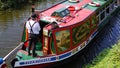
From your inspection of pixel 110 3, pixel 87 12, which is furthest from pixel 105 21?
pixel 87 12

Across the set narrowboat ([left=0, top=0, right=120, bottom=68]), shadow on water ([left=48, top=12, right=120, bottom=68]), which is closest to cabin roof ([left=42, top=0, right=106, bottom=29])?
narrowboat ([left=0, top=0, right=120, bottom=68])

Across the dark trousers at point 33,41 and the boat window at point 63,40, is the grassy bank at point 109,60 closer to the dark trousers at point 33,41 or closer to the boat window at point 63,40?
the boat window at point 63,40

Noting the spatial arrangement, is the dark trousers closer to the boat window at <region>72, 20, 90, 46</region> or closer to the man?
the man

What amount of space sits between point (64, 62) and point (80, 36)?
5.46ft

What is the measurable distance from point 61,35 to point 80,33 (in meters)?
1.64

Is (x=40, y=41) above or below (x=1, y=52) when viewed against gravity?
above

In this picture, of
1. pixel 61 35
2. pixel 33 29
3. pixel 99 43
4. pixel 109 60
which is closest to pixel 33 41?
pixel 33 29

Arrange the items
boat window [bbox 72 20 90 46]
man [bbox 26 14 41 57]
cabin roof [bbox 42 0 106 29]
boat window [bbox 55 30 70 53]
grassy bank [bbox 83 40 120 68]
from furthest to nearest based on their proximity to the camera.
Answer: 1. cabin roof [bbox 42 0 106 29]
2. boat window [bbox 72 20 90 46]
3. boat window [bbox 55 30 70 53]
4. man [bbox 26 14 41 57]
5. grassy bank [bbox 83 40 120 68]

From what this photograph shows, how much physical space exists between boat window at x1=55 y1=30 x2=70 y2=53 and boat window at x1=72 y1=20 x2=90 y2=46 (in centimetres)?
48

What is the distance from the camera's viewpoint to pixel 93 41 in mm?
16609

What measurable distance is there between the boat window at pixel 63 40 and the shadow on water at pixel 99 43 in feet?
3.25

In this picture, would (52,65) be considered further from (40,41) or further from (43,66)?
(40,41)

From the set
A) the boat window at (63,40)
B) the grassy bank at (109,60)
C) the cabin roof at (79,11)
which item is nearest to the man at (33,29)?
the boat window at (63,40)

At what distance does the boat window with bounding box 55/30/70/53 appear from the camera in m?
12.6
